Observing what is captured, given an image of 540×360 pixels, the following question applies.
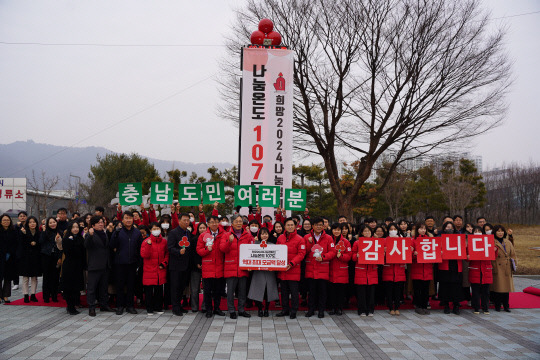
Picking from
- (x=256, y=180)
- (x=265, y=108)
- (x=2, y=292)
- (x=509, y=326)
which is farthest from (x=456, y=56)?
(x=2, y=292)

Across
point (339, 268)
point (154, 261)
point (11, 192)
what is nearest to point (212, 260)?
point (154, 261)

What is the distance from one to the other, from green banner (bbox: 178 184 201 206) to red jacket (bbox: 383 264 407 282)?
14.1ft

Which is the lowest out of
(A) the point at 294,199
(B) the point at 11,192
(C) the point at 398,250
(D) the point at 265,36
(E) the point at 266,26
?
(C) the point at 398,250

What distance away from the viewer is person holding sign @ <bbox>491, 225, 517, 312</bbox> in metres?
8.23

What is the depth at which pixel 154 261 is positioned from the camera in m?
7.87

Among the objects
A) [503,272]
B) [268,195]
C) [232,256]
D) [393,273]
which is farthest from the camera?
[268,195]

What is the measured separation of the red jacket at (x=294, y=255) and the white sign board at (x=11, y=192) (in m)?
36.7

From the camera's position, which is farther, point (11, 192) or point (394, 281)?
point (11, 192)

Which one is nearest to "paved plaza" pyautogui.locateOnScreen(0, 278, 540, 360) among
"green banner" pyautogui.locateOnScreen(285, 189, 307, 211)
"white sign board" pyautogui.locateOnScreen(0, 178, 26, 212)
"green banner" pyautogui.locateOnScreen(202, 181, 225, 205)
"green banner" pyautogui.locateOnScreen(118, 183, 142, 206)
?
"green banner" pyautogui.locateOnScreen(118, 183, 142, 206)

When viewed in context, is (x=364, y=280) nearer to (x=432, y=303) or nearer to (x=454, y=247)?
(x=454, y=247)

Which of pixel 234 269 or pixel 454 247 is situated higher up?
pixel 454 247

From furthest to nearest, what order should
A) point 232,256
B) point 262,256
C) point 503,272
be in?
point 503,272, point 232,256, point 262,256

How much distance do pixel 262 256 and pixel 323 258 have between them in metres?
1.14

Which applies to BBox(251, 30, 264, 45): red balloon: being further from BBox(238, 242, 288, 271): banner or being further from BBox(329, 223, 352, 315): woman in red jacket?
BBox(238, 242, 288, 271): banner
